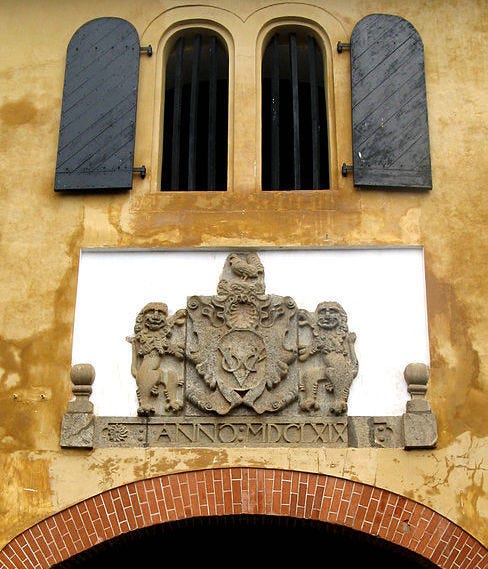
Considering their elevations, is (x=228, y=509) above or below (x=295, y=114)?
below

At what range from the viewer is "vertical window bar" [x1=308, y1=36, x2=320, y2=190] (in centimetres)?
1011

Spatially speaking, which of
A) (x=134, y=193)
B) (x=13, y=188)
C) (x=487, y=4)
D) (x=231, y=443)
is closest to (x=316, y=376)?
(x=231, y=443)

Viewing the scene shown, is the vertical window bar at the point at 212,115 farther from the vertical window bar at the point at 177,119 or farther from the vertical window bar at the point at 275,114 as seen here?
the vertical window bar at the point at 275,114

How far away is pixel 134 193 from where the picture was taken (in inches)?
390

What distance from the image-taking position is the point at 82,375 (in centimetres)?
909

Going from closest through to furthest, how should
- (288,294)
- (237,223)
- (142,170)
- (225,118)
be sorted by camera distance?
(288,294)
(237,223)
(142,170)
(225,118)

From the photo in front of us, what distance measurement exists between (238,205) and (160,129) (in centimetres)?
126

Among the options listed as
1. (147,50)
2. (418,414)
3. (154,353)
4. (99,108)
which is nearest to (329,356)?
(418,414)

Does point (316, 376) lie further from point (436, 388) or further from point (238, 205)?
point (238, 205)

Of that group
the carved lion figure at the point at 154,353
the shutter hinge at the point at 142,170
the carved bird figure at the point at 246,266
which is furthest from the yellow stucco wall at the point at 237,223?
the carved lion figure at the point at 154,353

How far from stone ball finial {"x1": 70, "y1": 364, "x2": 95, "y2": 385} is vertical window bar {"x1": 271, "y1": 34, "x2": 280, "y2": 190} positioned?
2.60m

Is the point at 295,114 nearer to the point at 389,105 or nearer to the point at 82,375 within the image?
the point at 389,105

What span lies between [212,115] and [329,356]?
296 cm

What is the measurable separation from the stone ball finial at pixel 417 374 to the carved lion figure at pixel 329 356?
47 cm
